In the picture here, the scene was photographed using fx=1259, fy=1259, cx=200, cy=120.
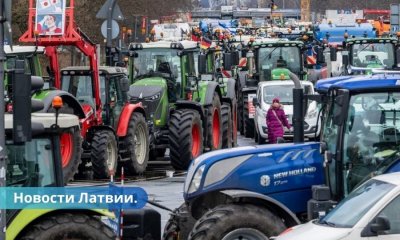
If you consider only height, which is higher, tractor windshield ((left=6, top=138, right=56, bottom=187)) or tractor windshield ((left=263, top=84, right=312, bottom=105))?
tractor windshield ((left=6, top=138, right=56, bottom=187))

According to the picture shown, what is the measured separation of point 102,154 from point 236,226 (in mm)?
11725

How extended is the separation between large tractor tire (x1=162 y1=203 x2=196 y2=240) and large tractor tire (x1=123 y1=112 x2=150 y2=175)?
11.4 meters

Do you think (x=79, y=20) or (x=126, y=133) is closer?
(x=126, y=133)

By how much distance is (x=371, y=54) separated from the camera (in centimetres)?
3947

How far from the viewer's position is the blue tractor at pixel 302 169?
1348 centimetres

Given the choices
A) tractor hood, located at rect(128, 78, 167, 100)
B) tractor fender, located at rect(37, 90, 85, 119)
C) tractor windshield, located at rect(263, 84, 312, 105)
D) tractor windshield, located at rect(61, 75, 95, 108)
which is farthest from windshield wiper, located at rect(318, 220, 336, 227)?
tractor windshield, located at rect(263, 84, 312, 105)

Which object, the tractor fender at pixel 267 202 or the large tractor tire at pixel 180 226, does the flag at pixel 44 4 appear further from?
the tractor fender at pixel 267 202

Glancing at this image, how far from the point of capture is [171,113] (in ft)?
91.0

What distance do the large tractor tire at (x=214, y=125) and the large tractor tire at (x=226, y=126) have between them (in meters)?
0.16

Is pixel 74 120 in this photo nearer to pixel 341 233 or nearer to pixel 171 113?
pixel 341 233

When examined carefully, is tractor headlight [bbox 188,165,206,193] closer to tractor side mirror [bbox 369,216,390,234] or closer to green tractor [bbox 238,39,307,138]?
tractor side mirror [bbox 369,216,390,234]

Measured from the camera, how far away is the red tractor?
2494cm

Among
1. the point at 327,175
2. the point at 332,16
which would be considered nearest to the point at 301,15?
the point at 332,16

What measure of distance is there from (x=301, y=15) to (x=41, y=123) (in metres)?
105
